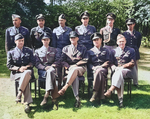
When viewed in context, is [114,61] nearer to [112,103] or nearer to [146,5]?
[112,103]

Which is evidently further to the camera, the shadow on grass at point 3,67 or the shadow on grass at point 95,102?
the shadow on grass at point 3,67

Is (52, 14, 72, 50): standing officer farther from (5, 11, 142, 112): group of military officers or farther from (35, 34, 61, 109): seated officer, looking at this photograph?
(35, 34, 61, 109): seated officer

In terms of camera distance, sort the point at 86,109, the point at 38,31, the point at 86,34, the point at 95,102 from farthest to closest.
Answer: the point at 86,34, the point at 38,31, the point at 95,102, the point at 86,109

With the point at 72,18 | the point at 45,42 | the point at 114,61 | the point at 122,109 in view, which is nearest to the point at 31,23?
the point at 72,18

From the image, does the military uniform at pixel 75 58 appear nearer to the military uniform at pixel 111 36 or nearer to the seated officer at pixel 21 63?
the seated officer at pixel 21 63

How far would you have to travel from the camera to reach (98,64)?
5.63m

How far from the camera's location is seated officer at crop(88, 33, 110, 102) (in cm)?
518

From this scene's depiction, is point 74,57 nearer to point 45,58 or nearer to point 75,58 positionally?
point 75,58

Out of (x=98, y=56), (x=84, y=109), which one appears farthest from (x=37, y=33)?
(x=84, y=109)

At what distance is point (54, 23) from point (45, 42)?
6573 millimetres

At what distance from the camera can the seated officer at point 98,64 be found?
5184 mm

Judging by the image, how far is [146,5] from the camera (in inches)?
545

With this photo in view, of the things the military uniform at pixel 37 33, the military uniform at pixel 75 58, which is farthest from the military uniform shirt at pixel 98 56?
the military uniform at pixel 37 33

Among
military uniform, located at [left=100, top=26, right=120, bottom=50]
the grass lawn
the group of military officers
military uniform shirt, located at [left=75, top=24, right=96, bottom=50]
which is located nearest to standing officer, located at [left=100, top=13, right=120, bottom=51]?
military uniform, located at [left=100, top=26, right=120, bottom=50]
